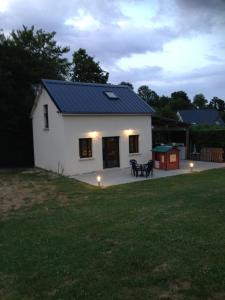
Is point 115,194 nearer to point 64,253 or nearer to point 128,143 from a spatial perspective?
point 64,253

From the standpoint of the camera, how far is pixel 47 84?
21.3 meters

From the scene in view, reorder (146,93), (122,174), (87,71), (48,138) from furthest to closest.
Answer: (146,93)
(87,71)
(48,138)
(122,174)

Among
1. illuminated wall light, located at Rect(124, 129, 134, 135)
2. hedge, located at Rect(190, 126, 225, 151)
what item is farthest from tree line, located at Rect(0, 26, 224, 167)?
hedge, located at Rect(190, 126, 225, 151)

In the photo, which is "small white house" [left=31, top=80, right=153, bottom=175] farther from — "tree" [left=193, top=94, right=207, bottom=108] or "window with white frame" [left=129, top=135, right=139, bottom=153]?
"tree" [left=193, top=94, right=207, bottom=108]

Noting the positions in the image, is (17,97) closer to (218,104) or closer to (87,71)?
(87,71)

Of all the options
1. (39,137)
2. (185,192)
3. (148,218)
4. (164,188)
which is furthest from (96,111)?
(148,218)

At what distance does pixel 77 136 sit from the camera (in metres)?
20.3

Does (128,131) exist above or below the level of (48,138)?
above

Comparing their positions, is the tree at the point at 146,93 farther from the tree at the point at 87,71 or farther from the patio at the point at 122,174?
the patio at the point at 122,174

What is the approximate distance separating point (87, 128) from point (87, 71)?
2581 centimetres

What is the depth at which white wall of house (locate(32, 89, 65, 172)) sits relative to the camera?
20484mm

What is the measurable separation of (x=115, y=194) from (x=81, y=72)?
34.0 metres

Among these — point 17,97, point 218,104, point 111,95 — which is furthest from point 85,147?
point 218,104

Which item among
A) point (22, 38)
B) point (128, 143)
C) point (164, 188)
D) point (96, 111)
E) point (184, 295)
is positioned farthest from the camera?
point (22, 38)
